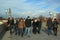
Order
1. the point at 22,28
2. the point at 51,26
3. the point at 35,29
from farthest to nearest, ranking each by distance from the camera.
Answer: the point at 35,29, the point at 51,26, the point at 22,28

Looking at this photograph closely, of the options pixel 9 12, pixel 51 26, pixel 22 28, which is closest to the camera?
pixel 22 28

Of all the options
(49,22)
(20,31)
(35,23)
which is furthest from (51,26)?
(20,31)

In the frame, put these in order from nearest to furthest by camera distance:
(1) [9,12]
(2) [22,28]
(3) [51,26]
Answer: (2) [22,28] < (3) [51,26] < (1) [9,12]

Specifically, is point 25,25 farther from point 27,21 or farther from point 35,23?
point 35,23

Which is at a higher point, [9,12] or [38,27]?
[9,12]

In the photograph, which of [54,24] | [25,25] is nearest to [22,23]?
[25,25]

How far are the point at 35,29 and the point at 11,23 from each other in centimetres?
321

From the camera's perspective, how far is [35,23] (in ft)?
73.7

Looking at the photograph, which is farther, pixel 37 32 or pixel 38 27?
pixel 37 32

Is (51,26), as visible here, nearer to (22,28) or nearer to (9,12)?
(22,28)

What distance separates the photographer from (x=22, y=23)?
19422 mm

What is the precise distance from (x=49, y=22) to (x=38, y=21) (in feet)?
4.27

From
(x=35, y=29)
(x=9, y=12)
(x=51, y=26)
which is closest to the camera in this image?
(x=51, y=26)

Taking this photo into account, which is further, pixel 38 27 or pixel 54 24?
pixel 38 27
